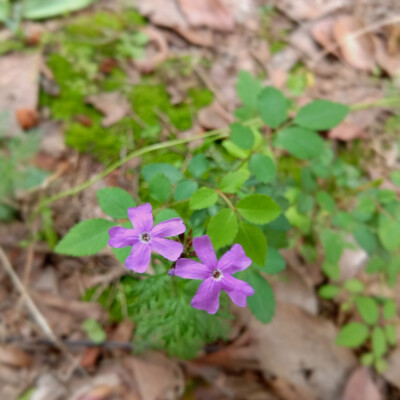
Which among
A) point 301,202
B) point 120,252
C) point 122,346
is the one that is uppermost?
point 120,252

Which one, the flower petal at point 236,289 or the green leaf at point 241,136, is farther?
the green leaf at point 241,136

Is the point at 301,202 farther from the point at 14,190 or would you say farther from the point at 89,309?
the point at 14,190

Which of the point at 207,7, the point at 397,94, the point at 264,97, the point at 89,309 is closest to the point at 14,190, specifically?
the point at 89,309

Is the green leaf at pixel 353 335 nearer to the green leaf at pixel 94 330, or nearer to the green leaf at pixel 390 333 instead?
the green leaf at pixel 390 333

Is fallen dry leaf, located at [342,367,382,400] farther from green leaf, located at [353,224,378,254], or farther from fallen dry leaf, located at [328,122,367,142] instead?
fallen dry leaf, located at [328,122,367,142]

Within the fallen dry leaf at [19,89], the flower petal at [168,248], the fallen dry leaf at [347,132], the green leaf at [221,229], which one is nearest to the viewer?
the flower petal at [168,248]

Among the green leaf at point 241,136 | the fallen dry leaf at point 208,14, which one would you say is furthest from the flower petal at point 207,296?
the fallen dry leaf at point 208,14
